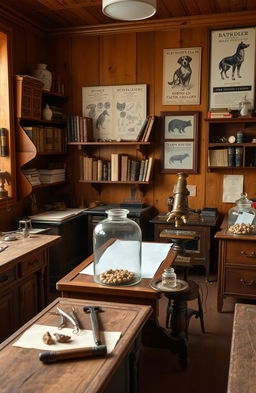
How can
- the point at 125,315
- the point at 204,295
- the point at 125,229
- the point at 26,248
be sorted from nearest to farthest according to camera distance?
the point at 125,315
the point at 125,229
the point at 26,248
the point at 204,295

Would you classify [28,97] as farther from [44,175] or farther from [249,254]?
[249,254]

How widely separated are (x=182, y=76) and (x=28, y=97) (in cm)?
163

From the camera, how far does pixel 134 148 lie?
4508mm

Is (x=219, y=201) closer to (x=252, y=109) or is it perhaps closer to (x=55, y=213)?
(x=252, y=109)

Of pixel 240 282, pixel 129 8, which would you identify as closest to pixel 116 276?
pixel 129 8

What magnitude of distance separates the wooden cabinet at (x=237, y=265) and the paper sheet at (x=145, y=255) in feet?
2.43

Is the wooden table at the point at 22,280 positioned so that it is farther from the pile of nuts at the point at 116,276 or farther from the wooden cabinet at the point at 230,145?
the wooden cabinet at the point at 230,145

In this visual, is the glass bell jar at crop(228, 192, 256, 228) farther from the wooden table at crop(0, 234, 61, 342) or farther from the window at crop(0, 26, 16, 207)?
the window at crop(0, 26, 16, 207)

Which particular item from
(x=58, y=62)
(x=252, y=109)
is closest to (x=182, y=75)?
(x=252, y=109)

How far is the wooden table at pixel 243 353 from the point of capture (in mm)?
1162

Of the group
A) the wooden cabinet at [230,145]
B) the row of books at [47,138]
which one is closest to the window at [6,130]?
the row of books at [47,138]

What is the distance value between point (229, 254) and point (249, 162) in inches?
53.0

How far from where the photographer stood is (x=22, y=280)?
2.65 metres

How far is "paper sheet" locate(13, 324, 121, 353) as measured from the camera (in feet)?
4.40
